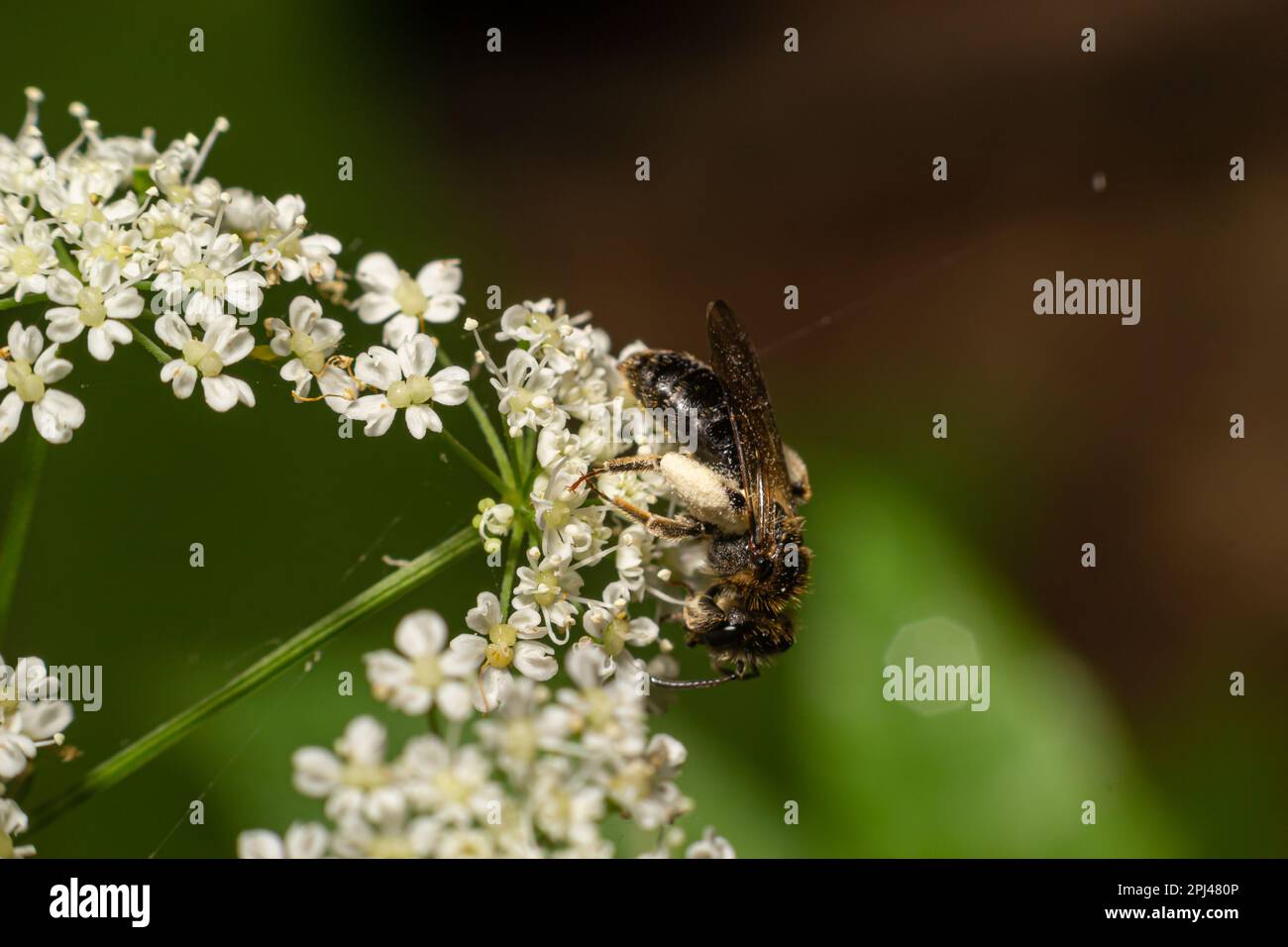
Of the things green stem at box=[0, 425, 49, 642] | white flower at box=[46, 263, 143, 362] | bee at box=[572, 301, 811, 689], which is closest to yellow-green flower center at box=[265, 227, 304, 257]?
white flower at box=[46, 263, 143, 362]

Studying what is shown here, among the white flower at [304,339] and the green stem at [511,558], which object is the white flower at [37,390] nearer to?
the white flower at [304,339]

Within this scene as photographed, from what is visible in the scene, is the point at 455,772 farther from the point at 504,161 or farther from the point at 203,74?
the point at 504,161

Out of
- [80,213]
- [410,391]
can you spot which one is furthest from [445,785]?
[80,213]

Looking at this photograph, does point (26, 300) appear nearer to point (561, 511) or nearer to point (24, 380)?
point (24, 380)

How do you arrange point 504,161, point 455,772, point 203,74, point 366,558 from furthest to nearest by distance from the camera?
point 504,161, point 203,74, point 366,558, point 455,772

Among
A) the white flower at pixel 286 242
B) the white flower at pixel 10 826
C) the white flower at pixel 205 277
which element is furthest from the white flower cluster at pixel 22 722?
the white flower at pixel 286 242

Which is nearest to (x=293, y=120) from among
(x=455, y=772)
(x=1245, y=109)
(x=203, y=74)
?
(x=203, y=74)
